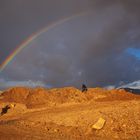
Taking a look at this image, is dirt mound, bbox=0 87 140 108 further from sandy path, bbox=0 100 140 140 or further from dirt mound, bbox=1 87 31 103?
sandy path, bbox=0 100 140 140

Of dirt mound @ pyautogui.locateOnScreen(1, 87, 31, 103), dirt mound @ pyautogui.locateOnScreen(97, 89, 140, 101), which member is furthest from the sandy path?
dirt mound @ pyautogui.locateOnScreen(1, 87, 31, 103)

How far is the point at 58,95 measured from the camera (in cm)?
5841

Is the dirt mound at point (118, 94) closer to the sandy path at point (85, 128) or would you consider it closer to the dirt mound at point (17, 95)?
the dirt mound at point (17, 95)

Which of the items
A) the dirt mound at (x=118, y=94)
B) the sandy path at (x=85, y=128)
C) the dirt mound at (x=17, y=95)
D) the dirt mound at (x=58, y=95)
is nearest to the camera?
the sandy path at (x=85, y=128)

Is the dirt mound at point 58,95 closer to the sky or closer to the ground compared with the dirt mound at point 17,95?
closer to the ground

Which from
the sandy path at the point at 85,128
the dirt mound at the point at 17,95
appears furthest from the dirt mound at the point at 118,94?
the sandy path at the point at 85,128

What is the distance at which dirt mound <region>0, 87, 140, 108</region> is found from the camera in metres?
Result: 54.4

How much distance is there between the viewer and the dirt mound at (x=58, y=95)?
178 ft

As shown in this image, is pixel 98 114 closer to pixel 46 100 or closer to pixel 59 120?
pixel 59 120

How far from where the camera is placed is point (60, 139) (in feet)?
61.4

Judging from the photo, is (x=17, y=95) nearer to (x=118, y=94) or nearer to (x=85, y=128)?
(x=118, y=94)

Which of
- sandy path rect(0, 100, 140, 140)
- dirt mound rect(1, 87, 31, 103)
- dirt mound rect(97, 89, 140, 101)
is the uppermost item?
dirt mound rect(1, 87, 31, 103)

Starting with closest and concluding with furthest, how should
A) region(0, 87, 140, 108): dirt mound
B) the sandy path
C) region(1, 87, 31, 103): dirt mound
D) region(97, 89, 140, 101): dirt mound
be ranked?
the sandy path < region(97, 89, 140, 101): dirt mound < region(0, 87, 140, 108): dirt mound < region(1, 87, 31, 103): dirt mound

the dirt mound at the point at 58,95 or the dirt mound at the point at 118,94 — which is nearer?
the dirt mound at the point at 118,94
